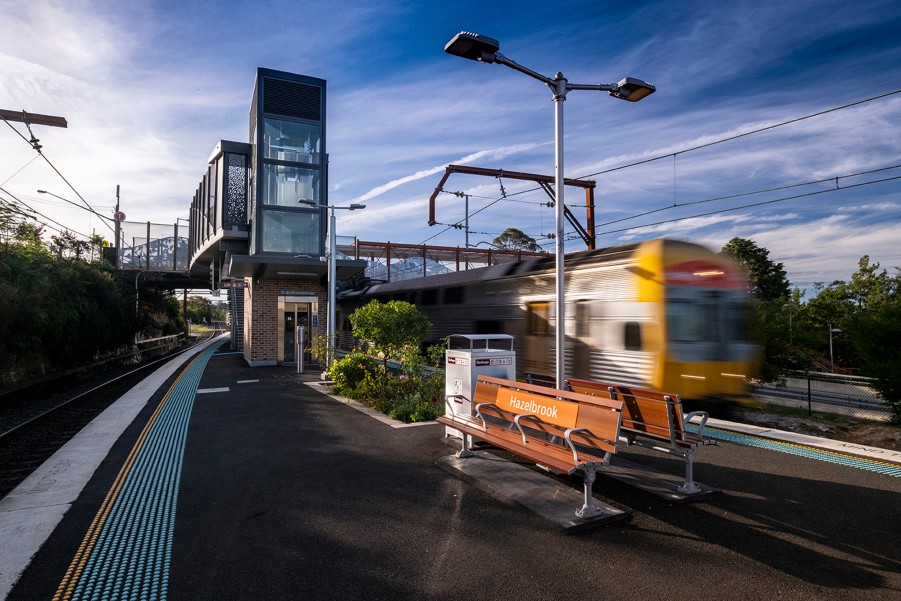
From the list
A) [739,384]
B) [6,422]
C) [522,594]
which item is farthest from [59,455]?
[739,384]

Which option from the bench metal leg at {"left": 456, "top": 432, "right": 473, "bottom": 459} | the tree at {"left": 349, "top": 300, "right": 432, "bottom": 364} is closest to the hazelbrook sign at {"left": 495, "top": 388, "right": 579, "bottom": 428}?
the bench metal leg at {"left": 456, "top": 432, "right": 473, "bottom": 459}

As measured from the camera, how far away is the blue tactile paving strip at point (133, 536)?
11.5 feet

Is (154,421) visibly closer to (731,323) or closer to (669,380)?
(669,380)

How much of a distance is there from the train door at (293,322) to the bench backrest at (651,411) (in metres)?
16.2

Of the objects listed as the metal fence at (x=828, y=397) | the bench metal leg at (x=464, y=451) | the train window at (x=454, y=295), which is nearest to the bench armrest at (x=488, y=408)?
the bench metal leg at (x=464, y=451)

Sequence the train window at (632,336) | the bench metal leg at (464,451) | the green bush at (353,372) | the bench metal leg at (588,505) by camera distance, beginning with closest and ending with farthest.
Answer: the bench metal leg at (588,505) < the bench metal leg at (464,451) < the train window at (632,336) < the green bush at (353,372)

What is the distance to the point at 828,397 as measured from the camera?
13.6 meters

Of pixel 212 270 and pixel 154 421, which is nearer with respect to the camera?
pixel 154 421

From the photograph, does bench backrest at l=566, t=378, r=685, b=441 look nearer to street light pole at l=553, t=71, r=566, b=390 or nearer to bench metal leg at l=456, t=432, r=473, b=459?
street light pole at l=553, t=71, r=566, b=390

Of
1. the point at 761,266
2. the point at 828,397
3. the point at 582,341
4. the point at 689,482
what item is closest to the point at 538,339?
the point at 582,341

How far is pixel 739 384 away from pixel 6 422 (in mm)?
14185

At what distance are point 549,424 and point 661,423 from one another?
128 centimetres

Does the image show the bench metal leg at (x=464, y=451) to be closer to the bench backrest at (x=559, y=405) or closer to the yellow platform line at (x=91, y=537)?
the bench backrest at (x=559, y=405)

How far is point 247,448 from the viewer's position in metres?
7.18
